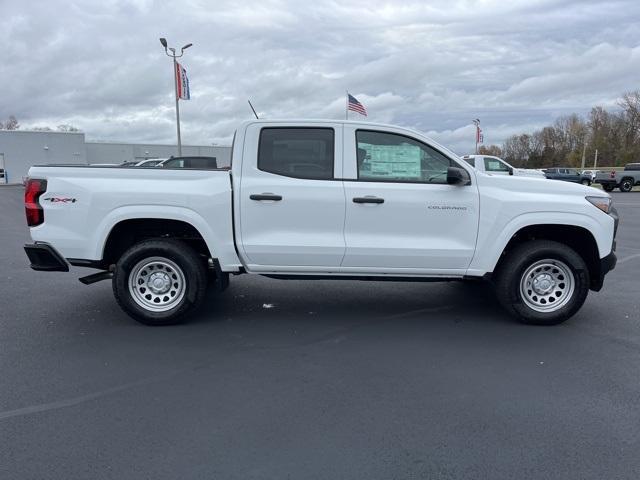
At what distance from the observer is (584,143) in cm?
10025

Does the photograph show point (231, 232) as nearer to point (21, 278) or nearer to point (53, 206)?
point (53, 206)

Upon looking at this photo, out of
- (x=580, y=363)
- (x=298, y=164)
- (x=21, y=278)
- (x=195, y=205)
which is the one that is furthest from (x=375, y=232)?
(x=21, y=278)

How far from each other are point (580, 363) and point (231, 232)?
3317 millimetres

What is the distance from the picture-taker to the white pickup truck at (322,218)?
16.5 feet

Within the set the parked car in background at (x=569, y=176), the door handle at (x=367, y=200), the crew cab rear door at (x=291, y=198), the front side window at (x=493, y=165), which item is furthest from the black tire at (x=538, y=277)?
the parked car in background at (x=569, y=176)

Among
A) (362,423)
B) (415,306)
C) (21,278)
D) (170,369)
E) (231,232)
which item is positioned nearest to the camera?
(362,423)

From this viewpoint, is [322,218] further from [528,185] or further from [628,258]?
[628,258]

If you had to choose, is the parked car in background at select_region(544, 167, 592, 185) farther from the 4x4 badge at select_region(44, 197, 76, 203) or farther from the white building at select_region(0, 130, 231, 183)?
the 4x4 badge at select_region(44, 197, 76, 203)

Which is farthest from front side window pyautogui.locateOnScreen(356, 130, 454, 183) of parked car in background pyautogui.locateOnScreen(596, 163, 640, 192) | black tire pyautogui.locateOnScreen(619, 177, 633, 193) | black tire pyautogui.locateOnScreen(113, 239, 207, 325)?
black tire pyautogui.locateOnScreen(619, 177, 633, 193)

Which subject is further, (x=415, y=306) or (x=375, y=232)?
(x=415, y=306)

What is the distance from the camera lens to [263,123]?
5277mm

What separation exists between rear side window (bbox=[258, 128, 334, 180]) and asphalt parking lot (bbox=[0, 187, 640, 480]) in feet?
5.11

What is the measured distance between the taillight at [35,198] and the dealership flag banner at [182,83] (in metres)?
22.6

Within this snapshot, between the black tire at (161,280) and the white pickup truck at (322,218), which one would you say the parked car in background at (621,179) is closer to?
the white pickup truck at (322,218)
